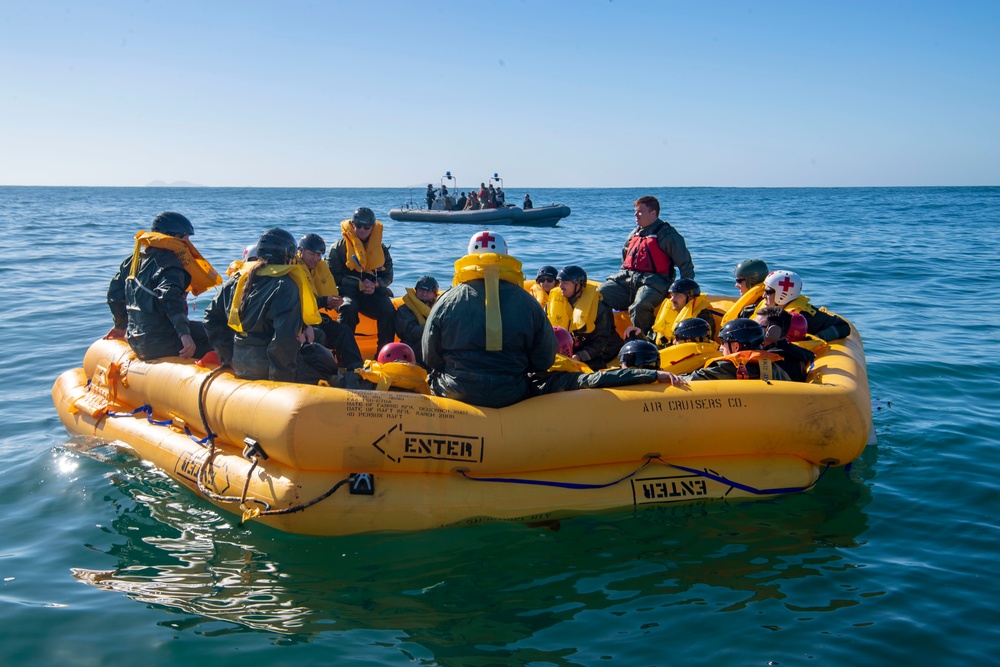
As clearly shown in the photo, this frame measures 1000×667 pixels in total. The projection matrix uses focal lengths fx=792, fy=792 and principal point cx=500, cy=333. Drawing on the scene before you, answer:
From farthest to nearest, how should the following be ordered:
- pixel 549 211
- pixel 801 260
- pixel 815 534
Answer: pixel 549 211 → pixel 801 260 → pixel 815 534

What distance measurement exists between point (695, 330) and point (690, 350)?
0.52ft

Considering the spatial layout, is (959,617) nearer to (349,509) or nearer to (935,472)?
(935,472)

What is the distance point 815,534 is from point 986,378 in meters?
4.75

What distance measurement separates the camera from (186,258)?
625 centimetres

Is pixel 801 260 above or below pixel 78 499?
above

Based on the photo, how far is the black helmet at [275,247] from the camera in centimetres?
532

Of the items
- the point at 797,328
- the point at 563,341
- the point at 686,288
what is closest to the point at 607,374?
the point at 563,341

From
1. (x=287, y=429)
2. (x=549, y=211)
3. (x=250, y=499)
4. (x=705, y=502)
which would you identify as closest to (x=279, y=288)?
(x=287, y=429)

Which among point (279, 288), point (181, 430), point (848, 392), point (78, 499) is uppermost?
point (279, 288)

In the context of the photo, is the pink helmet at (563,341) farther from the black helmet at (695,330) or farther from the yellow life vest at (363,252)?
the yellow life vest at (363,252)

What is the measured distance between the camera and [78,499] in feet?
19.0

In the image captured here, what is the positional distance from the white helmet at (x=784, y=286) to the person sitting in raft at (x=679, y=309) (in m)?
0.56

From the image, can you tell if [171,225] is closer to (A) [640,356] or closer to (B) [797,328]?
(A) [640,356]

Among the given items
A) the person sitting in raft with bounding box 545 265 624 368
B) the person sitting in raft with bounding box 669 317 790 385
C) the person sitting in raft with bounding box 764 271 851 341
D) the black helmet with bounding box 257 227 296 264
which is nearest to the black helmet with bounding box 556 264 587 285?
the person sitting in raft with bounding box 545 265 624 368
